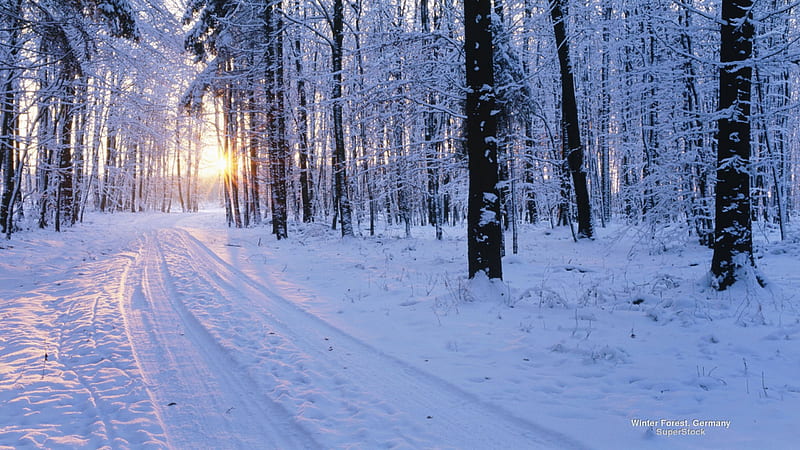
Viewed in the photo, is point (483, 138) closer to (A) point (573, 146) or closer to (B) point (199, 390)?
(B) point (199, 390)

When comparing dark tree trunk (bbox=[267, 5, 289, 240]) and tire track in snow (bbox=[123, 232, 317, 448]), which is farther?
dark tree trunk (bbox=[267, 5, 289, 240])

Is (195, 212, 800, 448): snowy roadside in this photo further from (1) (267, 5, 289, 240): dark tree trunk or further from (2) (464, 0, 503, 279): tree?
(1) (267, 5, 289, 240): dark tree trunk

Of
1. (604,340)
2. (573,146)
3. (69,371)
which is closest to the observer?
(69,371)

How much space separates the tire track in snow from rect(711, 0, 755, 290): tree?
727 cm

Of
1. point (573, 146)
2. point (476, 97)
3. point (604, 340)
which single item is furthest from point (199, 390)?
point (573, 146)

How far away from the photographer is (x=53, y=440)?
2988 mm

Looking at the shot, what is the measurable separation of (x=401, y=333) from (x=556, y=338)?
6.85 ft

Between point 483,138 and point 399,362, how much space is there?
14.2ft

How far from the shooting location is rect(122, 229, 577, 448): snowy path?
305 cm

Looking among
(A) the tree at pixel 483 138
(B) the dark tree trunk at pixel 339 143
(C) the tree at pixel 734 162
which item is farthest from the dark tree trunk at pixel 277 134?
(C) the tree at pixel 734 162

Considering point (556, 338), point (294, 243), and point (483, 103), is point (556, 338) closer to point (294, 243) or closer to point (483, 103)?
point (483, 103)

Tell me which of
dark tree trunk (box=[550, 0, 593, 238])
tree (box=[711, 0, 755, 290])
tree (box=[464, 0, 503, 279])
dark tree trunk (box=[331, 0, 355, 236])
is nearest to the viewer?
tree (box=[711, 0, 755, 290])

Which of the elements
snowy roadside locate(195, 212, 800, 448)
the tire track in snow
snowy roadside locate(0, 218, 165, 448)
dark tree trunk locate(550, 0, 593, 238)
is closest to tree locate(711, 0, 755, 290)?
snowy roadside locate(195, 212, 800, 448)

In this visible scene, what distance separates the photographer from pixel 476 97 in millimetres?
6992
